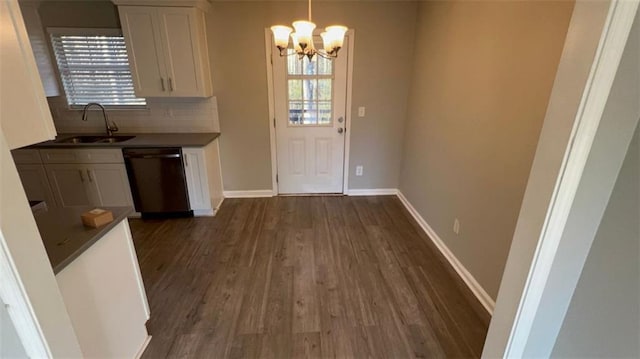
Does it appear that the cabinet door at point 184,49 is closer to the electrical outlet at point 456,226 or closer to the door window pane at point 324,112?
the door window pane at point 324,112

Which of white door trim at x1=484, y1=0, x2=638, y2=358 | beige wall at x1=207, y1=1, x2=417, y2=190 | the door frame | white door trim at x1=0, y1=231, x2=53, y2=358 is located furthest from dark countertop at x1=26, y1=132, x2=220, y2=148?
white door trim at x1=484, y1=0, x2=638, y2=358

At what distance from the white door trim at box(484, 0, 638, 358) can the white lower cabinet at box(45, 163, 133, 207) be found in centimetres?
351

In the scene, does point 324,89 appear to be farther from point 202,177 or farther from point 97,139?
A: point 97,139

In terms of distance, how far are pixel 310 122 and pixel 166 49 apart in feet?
5.67

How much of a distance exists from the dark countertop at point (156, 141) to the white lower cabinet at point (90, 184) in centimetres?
22

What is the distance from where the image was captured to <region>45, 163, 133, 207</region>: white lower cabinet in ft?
9.98

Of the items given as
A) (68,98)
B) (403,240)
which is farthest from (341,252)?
(68,98)

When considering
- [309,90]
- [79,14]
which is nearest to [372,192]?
[309,90]

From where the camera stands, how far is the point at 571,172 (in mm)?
862

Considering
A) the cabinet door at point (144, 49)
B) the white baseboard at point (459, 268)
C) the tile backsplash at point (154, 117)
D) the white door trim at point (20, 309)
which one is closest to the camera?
the white door trim at point (20, 309)

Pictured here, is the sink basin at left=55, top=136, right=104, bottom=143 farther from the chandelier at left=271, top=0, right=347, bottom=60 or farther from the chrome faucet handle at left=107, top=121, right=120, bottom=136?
the chandelier at left=271, top=0, right=347, bottom=60

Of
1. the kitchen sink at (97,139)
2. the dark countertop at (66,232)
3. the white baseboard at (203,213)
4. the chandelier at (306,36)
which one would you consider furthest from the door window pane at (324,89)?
the dark countertop at (66,232)

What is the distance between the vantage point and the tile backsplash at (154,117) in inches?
136

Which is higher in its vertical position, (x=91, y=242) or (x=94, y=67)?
(x=94, y=67)
